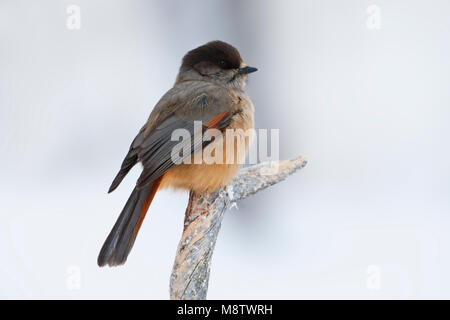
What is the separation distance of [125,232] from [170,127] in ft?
1.73

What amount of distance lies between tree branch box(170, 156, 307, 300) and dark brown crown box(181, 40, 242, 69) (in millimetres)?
589

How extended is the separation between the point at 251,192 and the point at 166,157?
2.05ft

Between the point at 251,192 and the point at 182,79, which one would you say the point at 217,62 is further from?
the point at 251,192

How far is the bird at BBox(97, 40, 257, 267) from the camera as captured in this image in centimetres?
236

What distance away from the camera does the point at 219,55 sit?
285 cm

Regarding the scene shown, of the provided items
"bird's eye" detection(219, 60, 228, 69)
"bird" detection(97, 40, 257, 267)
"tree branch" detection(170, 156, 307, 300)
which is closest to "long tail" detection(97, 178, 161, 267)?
"bird" detection(97, 40, 257, 267)

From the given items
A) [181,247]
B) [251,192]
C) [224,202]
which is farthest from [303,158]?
[181,247]

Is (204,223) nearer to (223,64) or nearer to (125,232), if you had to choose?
(125,232)

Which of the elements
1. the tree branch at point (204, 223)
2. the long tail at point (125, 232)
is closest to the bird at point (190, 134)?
the long tail at point (125, 232)

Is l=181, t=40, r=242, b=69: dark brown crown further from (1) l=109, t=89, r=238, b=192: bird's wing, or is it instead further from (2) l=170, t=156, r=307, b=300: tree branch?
(2) l=170, t=156, r=307, b=300: tree branch

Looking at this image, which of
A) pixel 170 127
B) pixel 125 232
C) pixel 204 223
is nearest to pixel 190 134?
pixel 170 127

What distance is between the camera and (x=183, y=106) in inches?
103

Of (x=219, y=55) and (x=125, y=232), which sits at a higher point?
(x=219, y=55)

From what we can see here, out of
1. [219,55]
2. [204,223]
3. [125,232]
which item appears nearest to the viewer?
[125,232]
